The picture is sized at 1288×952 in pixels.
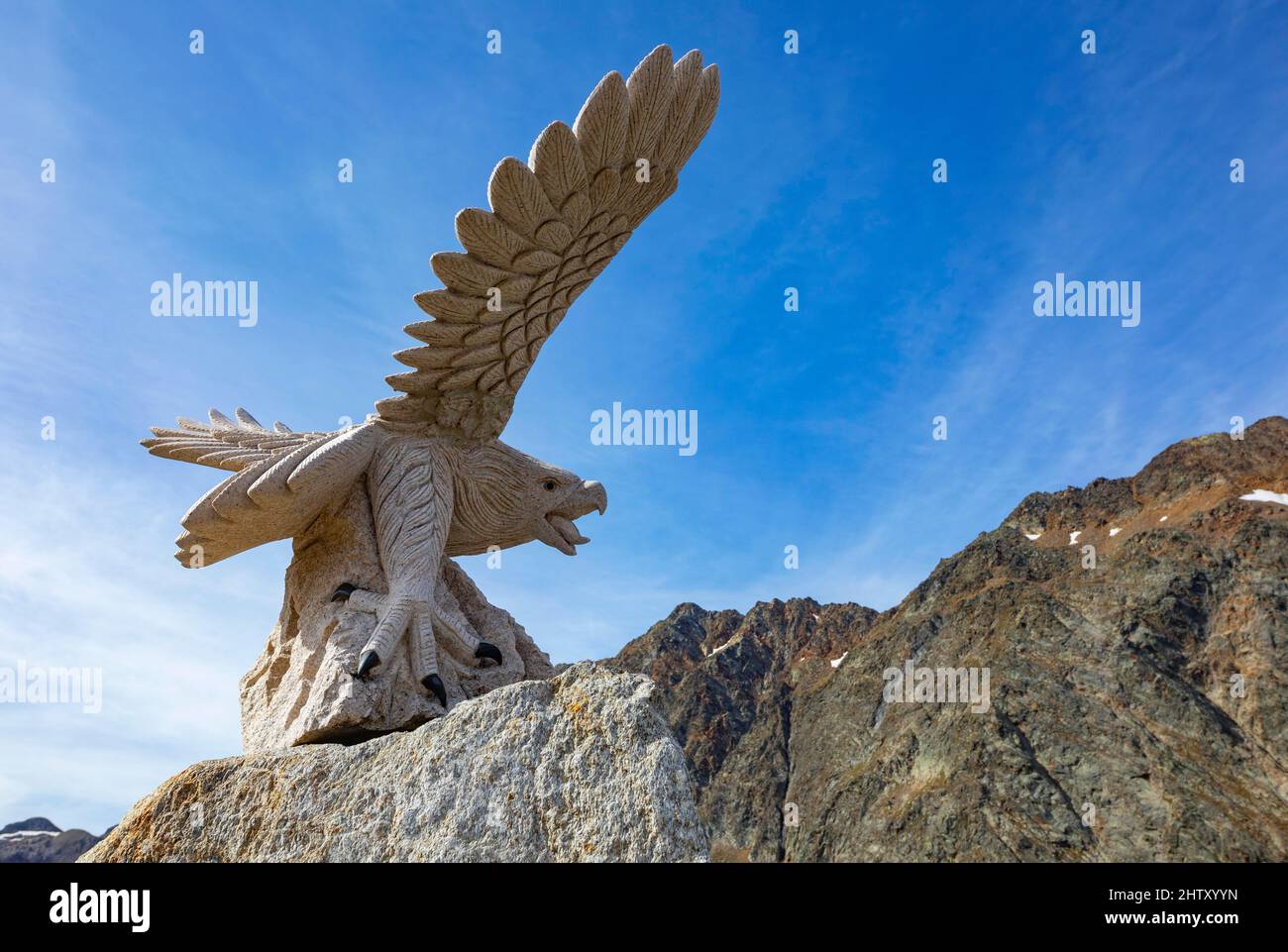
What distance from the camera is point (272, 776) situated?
440 cm

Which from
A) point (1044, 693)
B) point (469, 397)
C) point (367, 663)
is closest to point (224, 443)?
point (469, 397)

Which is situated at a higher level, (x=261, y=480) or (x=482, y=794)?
(x=261, y=480)

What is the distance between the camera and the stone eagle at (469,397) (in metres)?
5.32

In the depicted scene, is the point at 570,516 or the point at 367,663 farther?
the point at 570,516

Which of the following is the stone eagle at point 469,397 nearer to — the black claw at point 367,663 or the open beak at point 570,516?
the black claw at point 367,663

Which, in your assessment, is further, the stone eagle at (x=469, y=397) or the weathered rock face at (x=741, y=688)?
the weathered rock face at (x=741, y=688)

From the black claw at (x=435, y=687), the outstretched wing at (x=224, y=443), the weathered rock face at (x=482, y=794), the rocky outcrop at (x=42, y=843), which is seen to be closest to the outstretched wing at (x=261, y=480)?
the outstretched wing at (x=224, y=443)

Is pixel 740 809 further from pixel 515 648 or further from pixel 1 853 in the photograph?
pixel 515 648

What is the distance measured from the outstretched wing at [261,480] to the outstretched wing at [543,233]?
0.47 meters

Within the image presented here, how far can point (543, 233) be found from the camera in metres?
5.54

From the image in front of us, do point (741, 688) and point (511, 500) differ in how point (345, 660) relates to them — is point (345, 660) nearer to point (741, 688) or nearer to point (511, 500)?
point (511, 500)

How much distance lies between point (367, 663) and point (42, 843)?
110 feet

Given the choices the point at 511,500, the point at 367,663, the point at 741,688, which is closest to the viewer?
the point at 367,663
